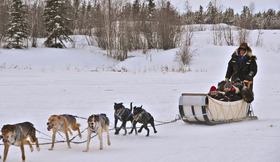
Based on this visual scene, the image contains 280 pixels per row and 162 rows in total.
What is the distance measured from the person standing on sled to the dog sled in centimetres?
82

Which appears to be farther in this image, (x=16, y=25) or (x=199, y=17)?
(x=199, y=17)

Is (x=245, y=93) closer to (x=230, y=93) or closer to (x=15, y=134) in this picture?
(x=230, y=93)

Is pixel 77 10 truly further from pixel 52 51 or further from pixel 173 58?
pixel 173 58

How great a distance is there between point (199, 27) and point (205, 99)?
42216 mm

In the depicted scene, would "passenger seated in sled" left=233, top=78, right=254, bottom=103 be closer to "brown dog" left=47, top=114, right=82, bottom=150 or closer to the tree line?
"brown dog" left=47, top=114, right=82, bottom=150

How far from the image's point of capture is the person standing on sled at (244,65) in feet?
28.0

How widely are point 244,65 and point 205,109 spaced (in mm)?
2203

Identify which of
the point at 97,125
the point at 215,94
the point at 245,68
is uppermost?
the point at 245,68

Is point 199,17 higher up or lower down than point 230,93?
higher up

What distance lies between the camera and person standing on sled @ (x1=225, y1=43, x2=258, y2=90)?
28.0ft

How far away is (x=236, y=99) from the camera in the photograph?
26.7 ft

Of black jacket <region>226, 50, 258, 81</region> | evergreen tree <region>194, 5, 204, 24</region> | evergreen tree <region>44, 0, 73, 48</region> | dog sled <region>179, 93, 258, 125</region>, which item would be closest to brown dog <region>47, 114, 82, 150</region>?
dog sled <region>179, 93, 258, 125</region>

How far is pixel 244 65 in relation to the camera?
8773 millimetres

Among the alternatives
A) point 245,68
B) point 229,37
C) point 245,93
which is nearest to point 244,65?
point 245,68
